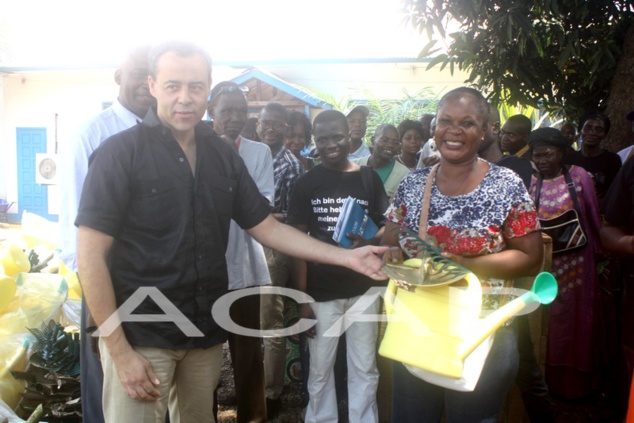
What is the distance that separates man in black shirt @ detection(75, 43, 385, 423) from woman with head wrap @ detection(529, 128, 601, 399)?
279 centimetres

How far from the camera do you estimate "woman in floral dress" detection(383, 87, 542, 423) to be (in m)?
2.28

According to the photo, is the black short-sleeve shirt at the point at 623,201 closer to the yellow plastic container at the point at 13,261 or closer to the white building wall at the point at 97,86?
the yellow plastic container at the point at 13,261

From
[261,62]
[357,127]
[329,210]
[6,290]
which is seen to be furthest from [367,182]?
[261,62]

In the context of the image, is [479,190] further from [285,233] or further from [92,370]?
[92,370]

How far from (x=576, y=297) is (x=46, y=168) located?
13.4 metres

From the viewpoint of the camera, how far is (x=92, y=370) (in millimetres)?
2959

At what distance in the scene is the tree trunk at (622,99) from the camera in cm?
523

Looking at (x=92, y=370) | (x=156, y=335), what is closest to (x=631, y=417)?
(x=156, y=335)

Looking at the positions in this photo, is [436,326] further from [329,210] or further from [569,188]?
[569,188]

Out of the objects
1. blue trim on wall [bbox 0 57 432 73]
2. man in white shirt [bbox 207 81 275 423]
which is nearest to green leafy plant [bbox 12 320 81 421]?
man in white shirt [bbox 207 81 275 423]

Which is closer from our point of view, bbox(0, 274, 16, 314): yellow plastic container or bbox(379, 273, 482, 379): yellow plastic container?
bbox(379, 273, 482, 379): yellow plastic container

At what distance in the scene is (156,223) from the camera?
2.13m

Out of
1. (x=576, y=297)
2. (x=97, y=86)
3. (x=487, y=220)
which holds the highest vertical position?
(x=97, y=86)

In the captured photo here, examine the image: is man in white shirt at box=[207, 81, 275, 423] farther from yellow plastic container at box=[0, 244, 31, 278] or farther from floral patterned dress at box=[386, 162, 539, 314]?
yellow plastic container at box=[0, 244, 31, 278]
